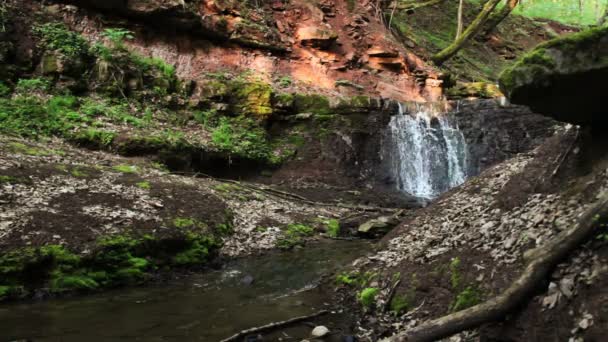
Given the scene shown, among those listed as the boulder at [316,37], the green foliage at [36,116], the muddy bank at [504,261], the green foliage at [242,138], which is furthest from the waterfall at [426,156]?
the green foliage at [36,116]

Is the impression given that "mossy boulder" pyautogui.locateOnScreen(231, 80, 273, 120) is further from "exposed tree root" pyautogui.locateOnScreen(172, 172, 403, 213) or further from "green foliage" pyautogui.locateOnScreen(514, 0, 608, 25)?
"green foliage" pyautogui.locateOnScreen(514, 0, 608, 25)

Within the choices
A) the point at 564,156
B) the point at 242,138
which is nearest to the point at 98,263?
the point at 564,156

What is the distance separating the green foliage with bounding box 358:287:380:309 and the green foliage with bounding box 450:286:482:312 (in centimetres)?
131

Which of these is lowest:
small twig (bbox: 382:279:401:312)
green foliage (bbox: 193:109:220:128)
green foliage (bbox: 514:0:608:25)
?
small twig (bbox: 382:279:401:312)

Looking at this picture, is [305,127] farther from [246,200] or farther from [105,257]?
[105,257]

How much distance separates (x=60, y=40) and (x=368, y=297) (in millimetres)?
14263

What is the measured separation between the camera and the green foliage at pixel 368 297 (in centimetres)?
551

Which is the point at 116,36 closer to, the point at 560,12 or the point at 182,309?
the point at 182,309

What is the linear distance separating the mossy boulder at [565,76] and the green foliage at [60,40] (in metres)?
14.5

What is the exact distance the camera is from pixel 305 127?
17781 mm

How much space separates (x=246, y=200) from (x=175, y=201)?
110 inches

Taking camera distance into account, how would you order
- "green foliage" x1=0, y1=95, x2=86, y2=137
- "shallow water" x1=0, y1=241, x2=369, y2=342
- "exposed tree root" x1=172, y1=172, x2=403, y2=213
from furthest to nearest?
"exposed tree root" x1=172, y1=172, x2=403, y2=213 → "green foliage" x1=0, y1=95, x2=86, y2=137 → "shallow water" x1=0, y1=241, x2=369, y2=342

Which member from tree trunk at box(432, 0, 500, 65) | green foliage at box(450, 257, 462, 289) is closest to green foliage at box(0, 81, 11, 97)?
green foliage at box(450, 257, 462, 289)

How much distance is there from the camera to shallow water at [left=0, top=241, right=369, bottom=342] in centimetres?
504
